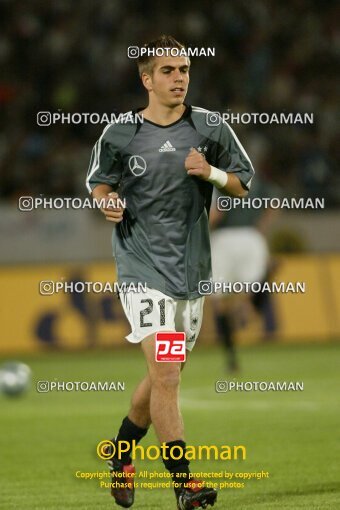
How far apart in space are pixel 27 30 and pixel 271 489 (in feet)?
48.7

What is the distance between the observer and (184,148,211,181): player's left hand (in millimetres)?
5855

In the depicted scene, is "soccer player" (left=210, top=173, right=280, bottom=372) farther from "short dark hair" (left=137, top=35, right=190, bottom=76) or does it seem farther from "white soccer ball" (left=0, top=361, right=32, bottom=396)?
"short dark hair" (left=137, top=35, right=190, bottom=76)

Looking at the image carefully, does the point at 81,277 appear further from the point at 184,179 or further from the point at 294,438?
the point at 184,179

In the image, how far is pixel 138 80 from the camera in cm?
1842

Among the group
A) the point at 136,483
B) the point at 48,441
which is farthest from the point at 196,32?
the point at 136,483

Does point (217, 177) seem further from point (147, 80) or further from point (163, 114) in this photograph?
point (147, 80)

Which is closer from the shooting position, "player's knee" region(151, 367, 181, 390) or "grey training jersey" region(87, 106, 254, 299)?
"player's knee" region(151, 367, 181, 390)

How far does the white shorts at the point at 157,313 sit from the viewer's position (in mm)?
5910

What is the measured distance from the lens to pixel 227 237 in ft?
41.4

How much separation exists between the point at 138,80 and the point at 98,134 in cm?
Result: 147

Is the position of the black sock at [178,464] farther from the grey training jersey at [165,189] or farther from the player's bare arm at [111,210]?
the player's bare arm at [111,210]

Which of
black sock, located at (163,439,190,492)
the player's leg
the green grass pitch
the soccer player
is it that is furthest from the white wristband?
the soccer player

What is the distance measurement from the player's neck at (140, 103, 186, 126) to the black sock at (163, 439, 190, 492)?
1466mm

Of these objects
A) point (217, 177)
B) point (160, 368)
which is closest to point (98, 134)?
point (217, 177)
